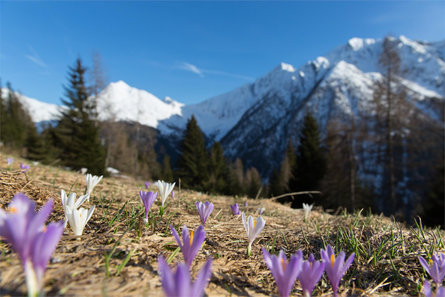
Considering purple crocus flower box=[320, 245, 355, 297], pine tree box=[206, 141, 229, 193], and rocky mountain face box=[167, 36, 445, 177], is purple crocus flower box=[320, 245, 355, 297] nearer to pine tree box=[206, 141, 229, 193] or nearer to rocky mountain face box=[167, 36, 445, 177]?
pine tree box=[206, 141, 229, 193]

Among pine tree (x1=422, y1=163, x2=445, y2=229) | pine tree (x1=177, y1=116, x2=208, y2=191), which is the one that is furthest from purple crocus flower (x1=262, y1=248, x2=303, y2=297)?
pine tree (x1=177, y1=116, x2=208, y2=191)

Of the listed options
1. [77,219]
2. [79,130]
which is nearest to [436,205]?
[77,219]

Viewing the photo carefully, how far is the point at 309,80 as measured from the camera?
139 metres

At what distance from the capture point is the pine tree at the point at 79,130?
57.3 ft

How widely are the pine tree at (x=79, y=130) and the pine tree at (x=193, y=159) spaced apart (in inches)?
262

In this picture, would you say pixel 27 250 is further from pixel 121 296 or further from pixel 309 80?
pixel 309 80

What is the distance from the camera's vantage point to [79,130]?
61.0ft

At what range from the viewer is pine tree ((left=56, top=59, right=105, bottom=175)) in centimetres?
1747

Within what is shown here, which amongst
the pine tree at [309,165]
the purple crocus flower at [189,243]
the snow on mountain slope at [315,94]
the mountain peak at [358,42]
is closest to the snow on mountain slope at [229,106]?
the snow on mountain slope at [315,94]

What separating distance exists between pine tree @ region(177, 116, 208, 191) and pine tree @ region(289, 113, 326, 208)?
805 cm

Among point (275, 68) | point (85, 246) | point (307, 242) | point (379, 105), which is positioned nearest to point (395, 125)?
point (379, 105)

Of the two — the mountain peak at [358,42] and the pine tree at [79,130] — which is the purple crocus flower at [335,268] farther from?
the mountain peak at [358,42]

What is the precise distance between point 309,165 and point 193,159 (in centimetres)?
1007

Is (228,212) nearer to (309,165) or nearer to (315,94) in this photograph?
(309,165)
